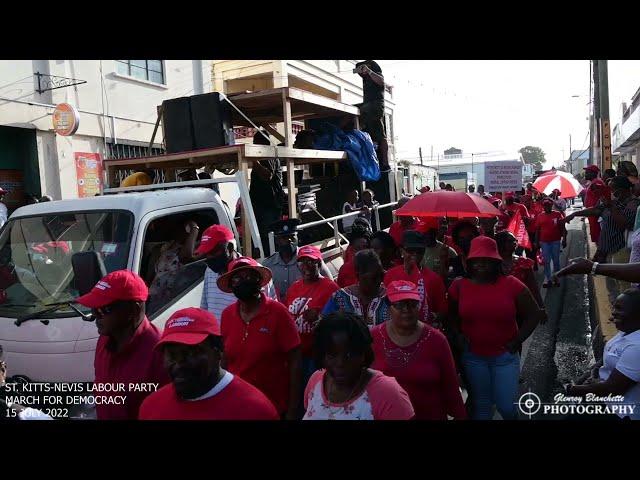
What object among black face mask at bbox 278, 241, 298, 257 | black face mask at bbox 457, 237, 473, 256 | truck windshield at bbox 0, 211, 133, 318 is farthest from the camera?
black face mask at bbox 457, 237, 473, 256

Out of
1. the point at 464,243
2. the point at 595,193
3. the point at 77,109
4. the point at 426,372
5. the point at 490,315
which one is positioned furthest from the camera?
the point at 77,109

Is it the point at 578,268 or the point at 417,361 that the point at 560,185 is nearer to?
the point at 578,268

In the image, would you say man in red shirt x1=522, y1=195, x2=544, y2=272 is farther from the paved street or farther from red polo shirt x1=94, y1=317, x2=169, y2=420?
red polo shirt x1=94, y1=317, x2=169, y2=420

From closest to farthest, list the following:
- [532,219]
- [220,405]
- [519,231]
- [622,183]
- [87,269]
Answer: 1. [220,405]
2. [87,269]
3. [622,183]
4. [519,231]
5. [532,219]

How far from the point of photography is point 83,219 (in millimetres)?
3654

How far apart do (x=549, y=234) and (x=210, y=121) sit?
5.74m

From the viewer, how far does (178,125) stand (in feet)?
17.3

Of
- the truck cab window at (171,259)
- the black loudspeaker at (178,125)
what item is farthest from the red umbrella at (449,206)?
the black loudspeaker at (178,125)

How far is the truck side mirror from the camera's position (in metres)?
2.69

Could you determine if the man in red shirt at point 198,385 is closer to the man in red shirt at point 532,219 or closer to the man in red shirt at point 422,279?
the man in red shirt at point 422,279

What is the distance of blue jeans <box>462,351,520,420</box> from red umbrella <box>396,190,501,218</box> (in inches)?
75.2

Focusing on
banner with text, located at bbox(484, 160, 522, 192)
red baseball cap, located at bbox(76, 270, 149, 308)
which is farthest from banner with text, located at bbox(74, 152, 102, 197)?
red baseball cap, located at bbox(76, 270, 149, 308)

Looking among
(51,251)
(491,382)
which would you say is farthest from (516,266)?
(51,251)

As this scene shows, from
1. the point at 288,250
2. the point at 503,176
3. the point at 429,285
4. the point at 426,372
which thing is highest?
the point at 503,176
